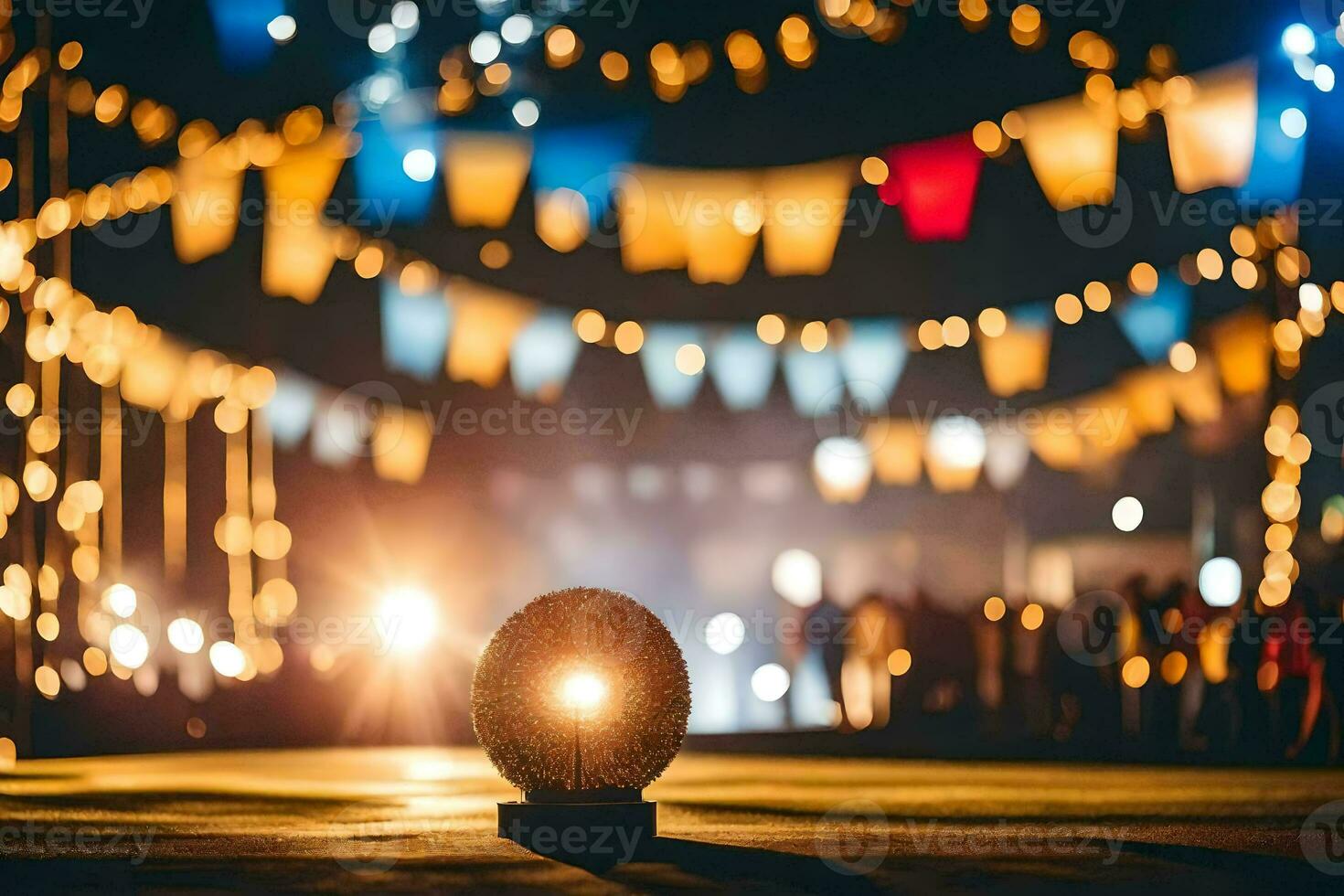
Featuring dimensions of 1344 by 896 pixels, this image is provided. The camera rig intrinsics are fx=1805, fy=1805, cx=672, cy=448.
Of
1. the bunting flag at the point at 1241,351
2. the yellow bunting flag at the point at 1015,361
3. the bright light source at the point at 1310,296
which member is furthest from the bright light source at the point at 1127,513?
the bright light source at the point at 1310,296

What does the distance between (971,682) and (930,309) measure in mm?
3844

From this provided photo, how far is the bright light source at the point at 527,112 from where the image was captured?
551 inches

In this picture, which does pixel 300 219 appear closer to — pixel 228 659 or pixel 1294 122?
pixel 228 659

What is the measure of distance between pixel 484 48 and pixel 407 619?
6161 mm

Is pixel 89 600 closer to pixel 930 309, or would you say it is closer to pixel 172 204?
pixel 172 204

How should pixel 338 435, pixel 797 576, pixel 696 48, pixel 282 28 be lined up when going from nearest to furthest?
pixel 282 28 < pixel 696 48 < pixel 338 435 < pixel 797 576

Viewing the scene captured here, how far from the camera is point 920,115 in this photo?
47.7 feet

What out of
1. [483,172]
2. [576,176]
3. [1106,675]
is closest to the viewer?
[1106,675]

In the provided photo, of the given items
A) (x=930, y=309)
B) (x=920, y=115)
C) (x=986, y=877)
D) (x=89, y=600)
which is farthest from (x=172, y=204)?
(x=986, y=877)

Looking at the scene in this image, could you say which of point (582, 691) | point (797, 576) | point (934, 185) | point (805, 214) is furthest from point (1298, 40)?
point (797, 576)

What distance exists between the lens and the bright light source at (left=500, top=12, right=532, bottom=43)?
13.0m

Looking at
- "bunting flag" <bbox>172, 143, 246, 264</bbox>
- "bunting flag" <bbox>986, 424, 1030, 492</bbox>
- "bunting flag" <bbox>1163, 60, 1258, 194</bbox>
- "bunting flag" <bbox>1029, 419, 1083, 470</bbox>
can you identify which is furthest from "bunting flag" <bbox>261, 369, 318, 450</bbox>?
"bunting flag" <bbox>1163, 60, 1258, 194</bbox>

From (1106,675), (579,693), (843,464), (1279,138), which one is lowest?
(1106,675)

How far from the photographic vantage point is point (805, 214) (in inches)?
631
